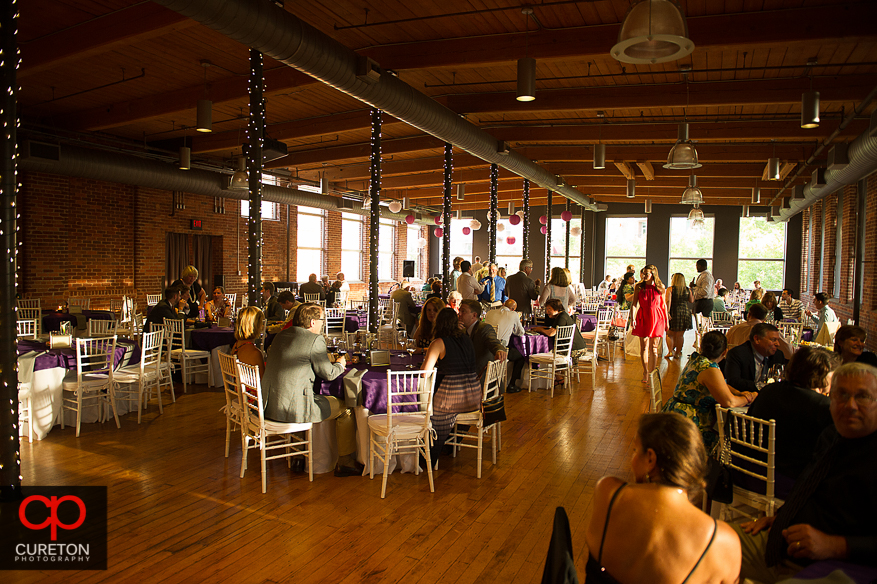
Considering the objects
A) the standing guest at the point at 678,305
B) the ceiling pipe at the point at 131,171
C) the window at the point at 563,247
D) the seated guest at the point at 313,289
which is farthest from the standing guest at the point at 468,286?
the window at the point at 563,247

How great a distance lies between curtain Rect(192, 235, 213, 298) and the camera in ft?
45.0

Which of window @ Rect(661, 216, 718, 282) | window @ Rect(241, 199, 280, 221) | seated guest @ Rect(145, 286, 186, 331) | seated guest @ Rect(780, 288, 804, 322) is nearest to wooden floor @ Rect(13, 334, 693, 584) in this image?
seated guest @ Rect(145, 286, 186, 331)

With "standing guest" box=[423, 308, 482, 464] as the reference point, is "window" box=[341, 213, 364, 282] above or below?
above

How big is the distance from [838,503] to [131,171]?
440 inches

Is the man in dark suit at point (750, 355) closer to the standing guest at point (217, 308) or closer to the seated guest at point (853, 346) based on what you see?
the seated guest at point (853, 346)

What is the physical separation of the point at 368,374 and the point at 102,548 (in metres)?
2.09

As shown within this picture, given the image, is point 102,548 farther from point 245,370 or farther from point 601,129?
point 601,129

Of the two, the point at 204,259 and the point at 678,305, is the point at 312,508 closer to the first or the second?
the point at 678,305

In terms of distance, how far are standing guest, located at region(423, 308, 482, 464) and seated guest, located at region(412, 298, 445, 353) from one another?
1027mm

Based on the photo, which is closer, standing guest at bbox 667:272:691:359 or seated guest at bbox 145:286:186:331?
seated guest at bbox 145:286:186:331

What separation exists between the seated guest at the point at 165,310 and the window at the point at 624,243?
17540mm

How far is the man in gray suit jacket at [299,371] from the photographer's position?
419 cm

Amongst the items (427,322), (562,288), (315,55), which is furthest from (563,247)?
(315,55)

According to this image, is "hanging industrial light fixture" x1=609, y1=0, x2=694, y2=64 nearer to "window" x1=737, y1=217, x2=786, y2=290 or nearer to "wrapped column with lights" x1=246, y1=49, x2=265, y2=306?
"wrapped column with lights" x1=246, y1=49, x2=265, y2=306
